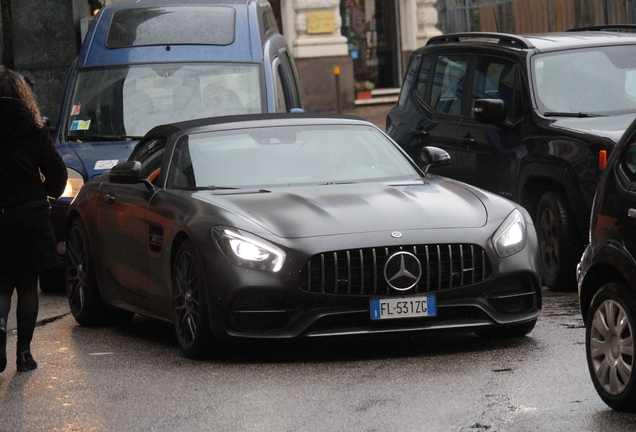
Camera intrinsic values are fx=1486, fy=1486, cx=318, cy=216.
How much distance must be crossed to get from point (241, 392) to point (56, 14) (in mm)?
13474

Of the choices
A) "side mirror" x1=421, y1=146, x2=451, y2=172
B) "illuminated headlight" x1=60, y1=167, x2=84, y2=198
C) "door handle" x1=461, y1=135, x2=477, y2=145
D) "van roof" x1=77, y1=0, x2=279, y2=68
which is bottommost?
"illuminated headlight" x1=60, y1=167, x2=84, y2=198

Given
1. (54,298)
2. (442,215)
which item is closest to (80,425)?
(442,215)

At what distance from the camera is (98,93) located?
44.9 ft

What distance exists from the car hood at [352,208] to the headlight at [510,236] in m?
0.12

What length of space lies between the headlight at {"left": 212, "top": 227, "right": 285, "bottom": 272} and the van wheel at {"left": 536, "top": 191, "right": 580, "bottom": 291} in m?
3.62

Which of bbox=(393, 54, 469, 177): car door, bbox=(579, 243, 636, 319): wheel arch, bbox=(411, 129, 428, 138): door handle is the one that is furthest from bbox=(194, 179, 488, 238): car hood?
bbox=(411, 129, 428, 138): door handle

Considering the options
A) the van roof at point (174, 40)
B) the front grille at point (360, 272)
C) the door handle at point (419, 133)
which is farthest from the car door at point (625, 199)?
the van roof at point (174, 40)

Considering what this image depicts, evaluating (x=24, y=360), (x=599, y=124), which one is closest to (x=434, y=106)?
(x=599, y=124)

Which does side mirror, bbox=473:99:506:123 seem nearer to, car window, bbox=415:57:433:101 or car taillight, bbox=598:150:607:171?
car taillight, bbox=598:150:607:171

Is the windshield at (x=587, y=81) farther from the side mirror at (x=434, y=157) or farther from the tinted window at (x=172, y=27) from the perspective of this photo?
the tinted window at (x=172, y=27)

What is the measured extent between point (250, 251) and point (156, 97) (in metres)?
5.49

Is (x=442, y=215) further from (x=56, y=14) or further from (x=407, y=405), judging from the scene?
(x=56, y=14)

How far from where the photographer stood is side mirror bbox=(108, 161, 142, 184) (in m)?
9.60

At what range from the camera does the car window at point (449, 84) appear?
1329cm
